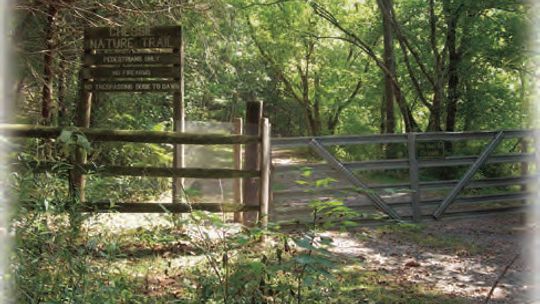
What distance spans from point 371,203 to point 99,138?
4535 mm

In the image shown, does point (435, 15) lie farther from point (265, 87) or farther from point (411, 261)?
point (265, 87)

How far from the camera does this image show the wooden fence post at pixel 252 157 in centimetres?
662

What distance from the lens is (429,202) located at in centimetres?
866

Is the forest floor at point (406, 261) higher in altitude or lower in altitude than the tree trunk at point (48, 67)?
lower

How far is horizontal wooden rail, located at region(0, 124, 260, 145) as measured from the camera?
5.45 metres

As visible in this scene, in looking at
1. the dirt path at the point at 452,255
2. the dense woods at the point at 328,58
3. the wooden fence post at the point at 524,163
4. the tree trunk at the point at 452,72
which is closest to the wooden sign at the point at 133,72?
the dense woods at the point at 328,58

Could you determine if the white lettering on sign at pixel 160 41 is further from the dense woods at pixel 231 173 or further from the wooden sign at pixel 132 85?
the wooden sign at pixel 132 85

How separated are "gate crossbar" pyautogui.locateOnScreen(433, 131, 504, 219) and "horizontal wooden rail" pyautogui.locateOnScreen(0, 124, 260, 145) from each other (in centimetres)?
419

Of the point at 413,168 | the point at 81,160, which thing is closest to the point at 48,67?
the point at 81,160

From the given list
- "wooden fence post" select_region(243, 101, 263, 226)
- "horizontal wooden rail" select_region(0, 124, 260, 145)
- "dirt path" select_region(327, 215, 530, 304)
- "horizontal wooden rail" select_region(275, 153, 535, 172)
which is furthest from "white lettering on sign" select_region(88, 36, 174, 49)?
"dirt path" select_region(327, 215, 530, 304)

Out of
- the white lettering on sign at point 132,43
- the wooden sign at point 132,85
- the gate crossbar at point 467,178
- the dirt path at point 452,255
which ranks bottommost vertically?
the dirt path at point 452,255

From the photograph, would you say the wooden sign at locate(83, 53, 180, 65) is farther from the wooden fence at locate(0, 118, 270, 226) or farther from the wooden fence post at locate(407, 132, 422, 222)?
the wooden fence post at locate(407, 132, 422, 222)

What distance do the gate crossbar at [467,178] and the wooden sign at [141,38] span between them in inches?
206

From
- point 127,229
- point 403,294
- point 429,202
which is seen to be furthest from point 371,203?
point 127,229
